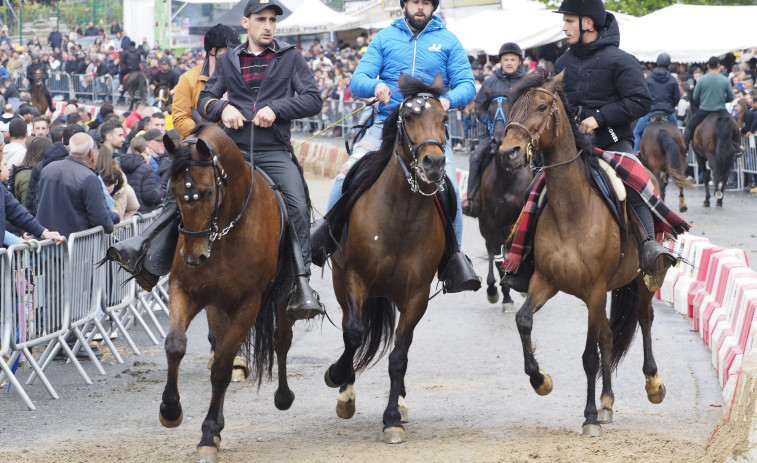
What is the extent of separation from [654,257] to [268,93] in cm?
302

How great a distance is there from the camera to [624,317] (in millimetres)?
9477

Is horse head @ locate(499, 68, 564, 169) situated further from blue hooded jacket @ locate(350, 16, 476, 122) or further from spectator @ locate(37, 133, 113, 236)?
spectator @ locate(37, 133, 113, 236)

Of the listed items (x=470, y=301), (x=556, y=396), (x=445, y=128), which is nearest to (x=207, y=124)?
(x=445, y=128)

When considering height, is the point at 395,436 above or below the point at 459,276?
below

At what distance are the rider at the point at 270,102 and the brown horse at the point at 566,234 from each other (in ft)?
5.06

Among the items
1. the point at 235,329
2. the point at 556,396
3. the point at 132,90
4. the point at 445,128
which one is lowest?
the point at 132,90

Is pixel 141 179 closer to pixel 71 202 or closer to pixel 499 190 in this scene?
pixel 71 202

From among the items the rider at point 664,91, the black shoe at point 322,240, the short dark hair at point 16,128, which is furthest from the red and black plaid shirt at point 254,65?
the rider at point 664,91

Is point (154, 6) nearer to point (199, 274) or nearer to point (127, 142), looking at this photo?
point (127, 142)

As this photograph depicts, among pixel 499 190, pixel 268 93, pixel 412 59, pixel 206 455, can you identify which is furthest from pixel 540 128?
pixel 499 190

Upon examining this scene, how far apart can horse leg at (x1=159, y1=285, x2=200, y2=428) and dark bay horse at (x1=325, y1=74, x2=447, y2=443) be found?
1.31 m

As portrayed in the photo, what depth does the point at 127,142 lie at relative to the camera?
54.4ft

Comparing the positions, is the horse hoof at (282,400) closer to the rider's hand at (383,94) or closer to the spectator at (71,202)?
the rider's hand at (383,94)

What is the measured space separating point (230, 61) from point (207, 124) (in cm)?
110
